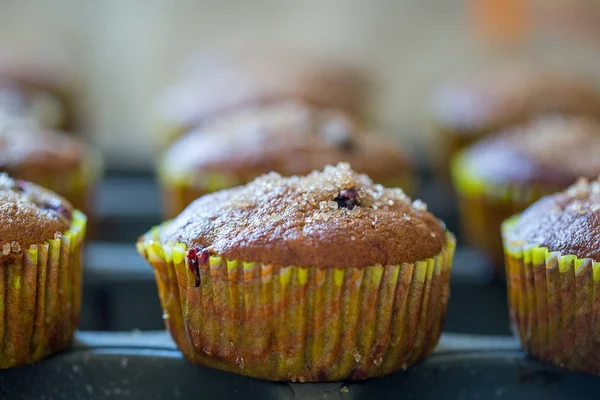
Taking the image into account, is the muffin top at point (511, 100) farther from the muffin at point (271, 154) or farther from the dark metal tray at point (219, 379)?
the dark metal tray at point (219, 379)

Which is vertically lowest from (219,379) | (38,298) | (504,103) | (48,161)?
(219,379)

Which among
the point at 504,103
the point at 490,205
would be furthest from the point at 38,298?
the point at 504,103

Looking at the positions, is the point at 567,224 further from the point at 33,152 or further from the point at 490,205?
the point at 33,152

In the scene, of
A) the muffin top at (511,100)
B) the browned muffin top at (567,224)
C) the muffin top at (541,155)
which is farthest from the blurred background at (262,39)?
the browned muffin top at (567,224)

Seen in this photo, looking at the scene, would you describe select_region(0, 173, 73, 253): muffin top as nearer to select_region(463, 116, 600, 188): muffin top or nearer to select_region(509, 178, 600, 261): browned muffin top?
Answer: select_region(509, 178, 600, 261): browned muffin top

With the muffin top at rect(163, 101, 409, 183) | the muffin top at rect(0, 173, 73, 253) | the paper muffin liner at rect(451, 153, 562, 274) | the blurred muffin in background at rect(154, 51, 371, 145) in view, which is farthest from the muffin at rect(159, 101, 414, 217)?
the muffin top at rect(0, 173, 73, 253)
